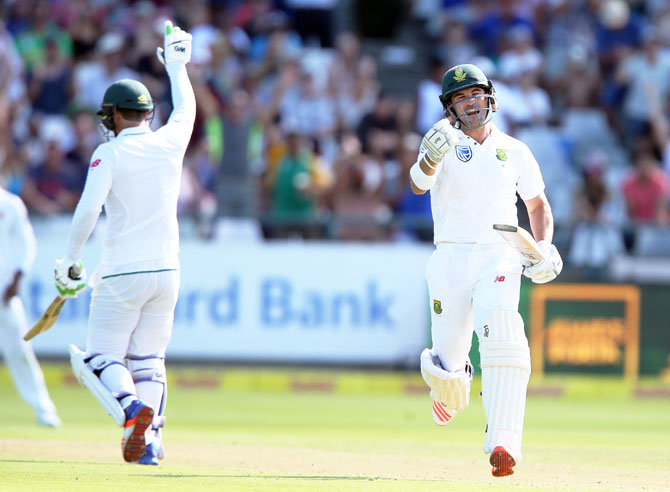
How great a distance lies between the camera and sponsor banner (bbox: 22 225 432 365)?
1325cm

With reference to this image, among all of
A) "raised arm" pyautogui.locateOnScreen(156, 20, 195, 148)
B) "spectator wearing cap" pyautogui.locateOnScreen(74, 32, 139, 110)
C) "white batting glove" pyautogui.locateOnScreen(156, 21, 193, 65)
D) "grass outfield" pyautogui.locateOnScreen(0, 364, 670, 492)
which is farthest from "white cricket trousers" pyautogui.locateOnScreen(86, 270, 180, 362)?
"spectator wearing cap" pyautogui.locateOnScreen(74, 32, 139, 110)

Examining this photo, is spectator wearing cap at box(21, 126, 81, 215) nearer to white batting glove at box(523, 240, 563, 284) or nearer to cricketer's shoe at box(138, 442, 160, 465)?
cricketer's shoe at box(138, 442, 160, 465)

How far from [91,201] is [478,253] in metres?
2.04

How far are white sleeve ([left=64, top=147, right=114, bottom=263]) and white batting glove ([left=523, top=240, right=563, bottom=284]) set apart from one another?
2.26 m

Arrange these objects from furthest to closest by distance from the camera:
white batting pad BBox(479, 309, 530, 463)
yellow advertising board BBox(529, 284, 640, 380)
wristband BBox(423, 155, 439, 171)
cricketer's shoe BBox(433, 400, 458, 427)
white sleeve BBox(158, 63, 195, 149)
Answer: yellow advertising board BBox(529, 284, 640, 380) < white sleeve BBox(158, 63, 195, 149) < cricketer's shoe BBox(433, 400, 458, 427) < wristband BBox(423, 155, 439, 171) < white batting pad BBox(479, 309, 530, 463)

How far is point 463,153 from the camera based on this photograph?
633cm

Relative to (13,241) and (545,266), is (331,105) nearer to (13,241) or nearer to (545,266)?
(13,241)

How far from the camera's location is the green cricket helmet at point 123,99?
6727mm

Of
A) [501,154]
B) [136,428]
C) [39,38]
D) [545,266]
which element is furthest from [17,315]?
[39,38]

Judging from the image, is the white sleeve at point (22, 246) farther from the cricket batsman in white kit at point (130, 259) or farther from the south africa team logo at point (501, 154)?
the south africa team logo at point (501, 154)

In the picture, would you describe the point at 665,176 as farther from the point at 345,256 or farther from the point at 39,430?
the point at 39,430

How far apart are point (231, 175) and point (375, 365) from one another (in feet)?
8.86

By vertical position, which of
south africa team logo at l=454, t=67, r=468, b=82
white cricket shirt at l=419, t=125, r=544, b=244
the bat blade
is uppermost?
south africa team logo at l=454, t=67, r=468, b=82

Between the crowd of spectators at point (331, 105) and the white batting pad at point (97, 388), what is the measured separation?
6716mm
